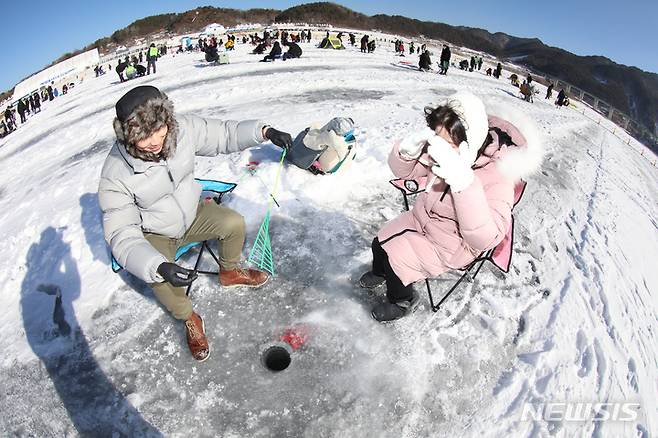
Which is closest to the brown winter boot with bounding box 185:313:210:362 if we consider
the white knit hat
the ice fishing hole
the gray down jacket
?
the ice fishing hole

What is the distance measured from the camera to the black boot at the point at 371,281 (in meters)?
3.51

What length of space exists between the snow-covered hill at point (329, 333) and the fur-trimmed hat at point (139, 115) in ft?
5.45

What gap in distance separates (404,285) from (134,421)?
2154 millimetres

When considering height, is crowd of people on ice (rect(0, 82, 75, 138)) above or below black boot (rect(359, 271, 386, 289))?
below

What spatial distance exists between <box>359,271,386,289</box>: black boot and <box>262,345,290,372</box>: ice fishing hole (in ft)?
3.11

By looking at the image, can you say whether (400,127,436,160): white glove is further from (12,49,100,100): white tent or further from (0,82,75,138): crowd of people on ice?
(12,49,100,100): white tent

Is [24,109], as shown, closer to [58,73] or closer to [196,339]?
[58,73]

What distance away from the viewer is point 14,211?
18.8 ft

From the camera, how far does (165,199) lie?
9.48ft

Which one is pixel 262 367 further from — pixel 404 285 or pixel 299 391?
pixel 404 285

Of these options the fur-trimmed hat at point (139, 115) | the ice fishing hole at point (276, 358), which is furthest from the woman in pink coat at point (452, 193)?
the fur-trimmed hat at point (139, 115)

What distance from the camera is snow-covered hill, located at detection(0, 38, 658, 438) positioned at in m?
2.64

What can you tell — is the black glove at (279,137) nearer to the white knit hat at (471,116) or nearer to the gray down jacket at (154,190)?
the gray down jacket at (154,190)

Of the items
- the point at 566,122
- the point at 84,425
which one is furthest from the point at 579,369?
the point at 566,122
